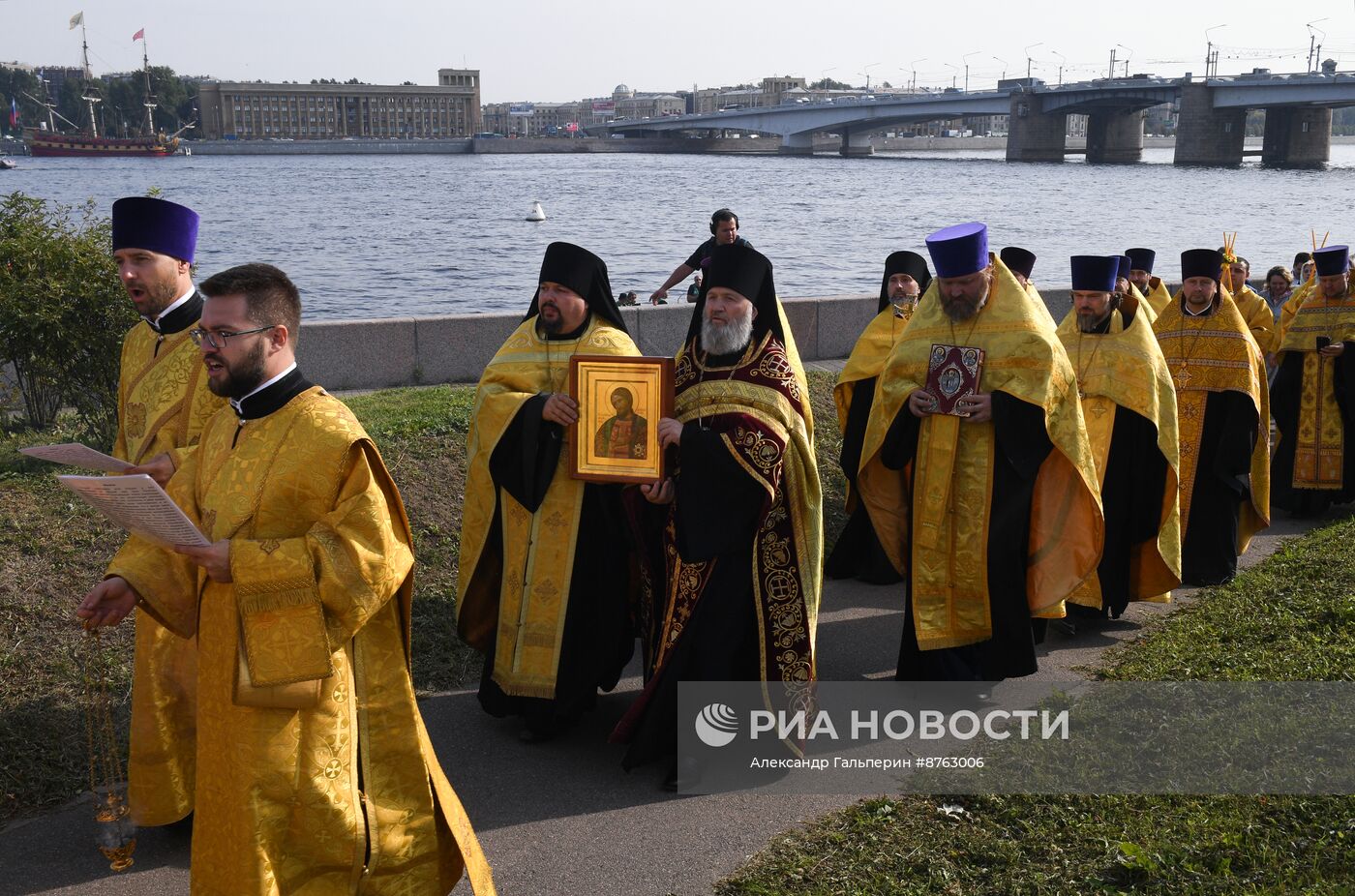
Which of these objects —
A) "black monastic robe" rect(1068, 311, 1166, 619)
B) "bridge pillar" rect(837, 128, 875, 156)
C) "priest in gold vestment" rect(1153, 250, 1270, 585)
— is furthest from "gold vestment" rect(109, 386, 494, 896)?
"bridge pillar" rect(837, 128, 875, 156)

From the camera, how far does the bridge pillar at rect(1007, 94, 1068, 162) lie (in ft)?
299

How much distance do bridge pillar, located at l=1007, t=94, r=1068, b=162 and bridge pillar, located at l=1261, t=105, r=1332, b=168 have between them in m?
12.9

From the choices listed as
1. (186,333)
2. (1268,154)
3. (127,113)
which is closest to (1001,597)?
(186,333)

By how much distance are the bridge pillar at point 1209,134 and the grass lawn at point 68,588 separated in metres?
79.9

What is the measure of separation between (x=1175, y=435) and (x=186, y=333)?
515 centimetres

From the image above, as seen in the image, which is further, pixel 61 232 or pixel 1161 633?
pixel 61 232

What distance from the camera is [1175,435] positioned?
7.43 metres

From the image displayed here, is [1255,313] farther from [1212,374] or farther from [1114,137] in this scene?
[1114,137]

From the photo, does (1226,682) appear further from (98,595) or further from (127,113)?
(127,113)

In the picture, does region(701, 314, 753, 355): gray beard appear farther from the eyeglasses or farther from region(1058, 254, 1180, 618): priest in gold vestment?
region(1058, 254, 1180, 618): priest in gold vestment

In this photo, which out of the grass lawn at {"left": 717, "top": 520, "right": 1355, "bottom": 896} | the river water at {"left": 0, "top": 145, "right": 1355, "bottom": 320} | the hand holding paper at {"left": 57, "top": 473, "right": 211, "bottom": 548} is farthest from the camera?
the river water at {"left": 0, "top": 145, "right": 1355, "bottom": 320}

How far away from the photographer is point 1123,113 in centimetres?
9262

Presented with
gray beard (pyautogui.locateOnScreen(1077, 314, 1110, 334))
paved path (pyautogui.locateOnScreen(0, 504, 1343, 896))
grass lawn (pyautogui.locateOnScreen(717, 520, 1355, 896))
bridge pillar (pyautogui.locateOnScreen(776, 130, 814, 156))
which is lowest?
paved path (pyautogui.locateOnScreen(0, 504, 1343, 896))

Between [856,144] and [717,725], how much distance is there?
111 meters
